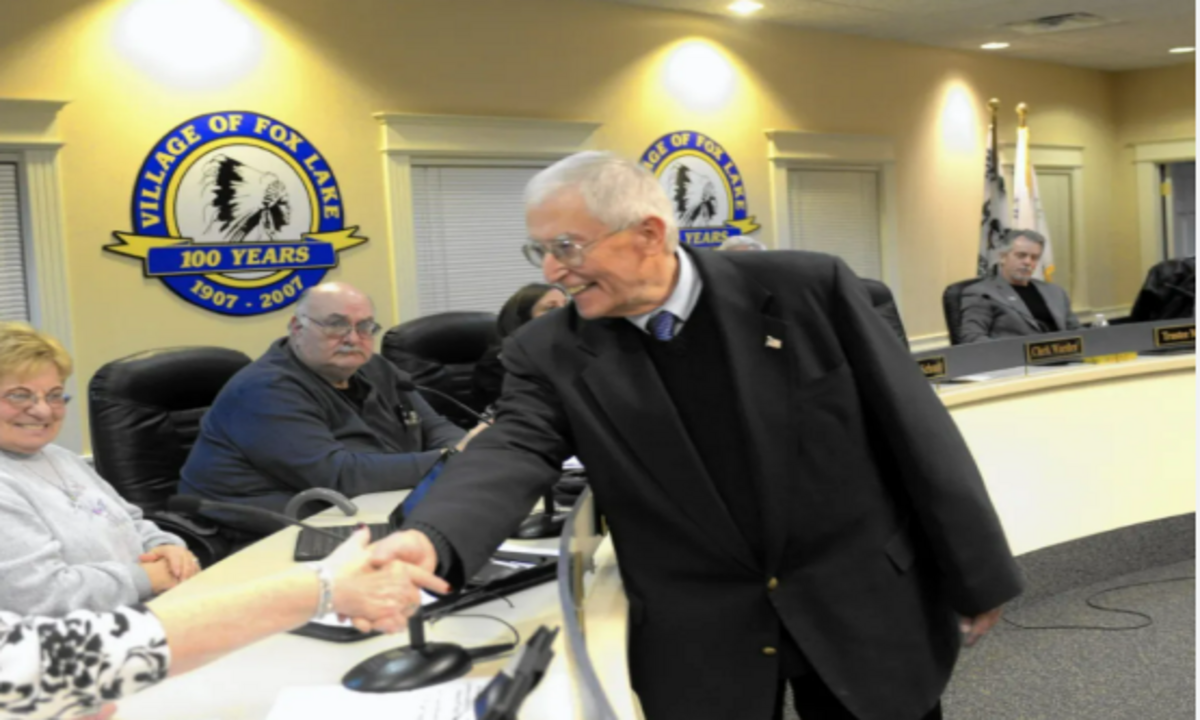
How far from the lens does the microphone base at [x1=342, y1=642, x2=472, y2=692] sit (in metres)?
1.50

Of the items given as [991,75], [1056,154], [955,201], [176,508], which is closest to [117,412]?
[176,508]

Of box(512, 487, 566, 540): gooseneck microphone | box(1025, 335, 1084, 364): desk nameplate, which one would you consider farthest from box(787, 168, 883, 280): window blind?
box(512, 487, 566, 540): gooseneck microphone

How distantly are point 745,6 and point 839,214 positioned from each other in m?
1.81

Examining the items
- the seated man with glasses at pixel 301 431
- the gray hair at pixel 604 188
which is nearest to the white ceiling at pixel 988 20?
the seated man with glasses at pixel 301 431

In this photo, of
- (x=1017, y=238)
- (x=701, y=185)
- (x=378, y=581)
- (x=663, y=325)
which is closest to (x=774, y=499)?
(x=663, y=325)

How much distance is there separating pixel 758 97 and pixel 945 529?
5970 millimetres

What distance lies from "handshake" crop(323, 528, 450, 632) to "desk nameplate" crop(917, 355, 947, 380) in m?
2.58

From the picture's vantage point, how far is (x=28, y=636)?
1.06m

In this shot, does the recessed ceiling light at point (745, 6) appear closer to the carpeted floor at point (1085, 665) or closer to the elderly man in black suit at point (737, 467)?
the carpeted floor at point (1085, 665)

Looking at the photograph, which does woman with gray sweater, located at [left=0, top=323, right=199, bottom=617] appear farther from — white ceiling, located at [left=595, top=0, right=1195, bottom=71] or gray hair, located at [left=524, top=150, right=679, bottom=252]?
white ceiling, located at [left=595, top=0, right=1195, bottom=71]

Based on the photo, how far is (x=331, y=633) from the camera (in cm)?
175

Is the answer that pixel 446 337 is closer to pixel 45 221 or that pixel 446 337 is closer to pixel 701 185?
pixel 45 221

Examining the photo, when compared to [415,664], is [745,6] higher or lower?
higher

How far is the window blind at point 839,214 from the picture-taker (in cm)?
767
